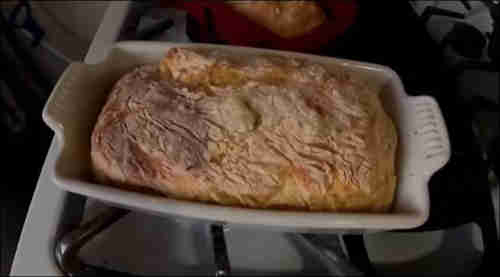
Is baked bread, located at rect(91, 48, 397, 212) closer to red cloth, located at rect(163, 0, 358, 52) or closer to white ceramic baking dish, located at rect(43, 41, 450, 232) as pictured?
white ceramic baking dish, located at rect(43, 41, 450, 232)

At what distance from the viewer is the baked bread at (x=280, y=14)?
0.58m

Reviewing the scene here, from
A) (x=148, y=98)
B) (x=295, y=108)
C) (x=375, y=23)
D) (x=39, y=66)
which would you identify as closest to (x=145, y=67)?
(x=148, y=98)

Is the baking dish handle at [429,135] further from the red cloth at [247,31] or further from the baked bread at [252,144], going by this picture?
the red cloth at [247,31]

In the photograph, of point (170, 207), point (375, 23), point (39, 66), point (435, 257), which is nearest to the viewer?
point (170, 207)

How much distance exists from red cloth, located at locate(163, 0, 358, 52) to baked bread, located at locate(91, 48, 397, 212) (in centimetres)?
15

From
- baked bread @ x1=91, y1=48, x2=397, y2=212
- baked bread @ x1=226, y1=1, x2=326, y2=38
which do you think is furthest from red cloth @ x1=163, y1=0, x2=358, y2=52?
baked bread @ x1=91, y1=48, x2=397, y2=212

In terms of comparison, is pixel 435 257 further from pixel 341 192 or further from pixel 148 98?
pixel 148 98

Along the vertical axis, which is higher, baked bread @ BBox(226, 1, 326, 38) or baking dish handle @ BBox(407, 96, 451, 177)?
baked bread @ BBox(226, 1, 326, 38)

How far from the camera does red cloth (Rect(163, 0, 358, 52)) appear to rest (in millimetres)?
562

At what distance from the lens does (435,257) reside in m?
0.51

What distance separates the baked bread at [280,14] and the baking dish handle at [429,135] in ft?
0.64

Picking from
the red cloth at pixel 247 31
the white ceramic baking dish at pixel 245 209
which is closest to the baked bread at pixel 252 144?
the white ceramic baking dish at pixel 245 209

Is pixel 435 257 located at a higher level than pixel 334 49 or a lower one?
lower

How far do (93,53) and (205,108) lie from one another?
0.75ft
